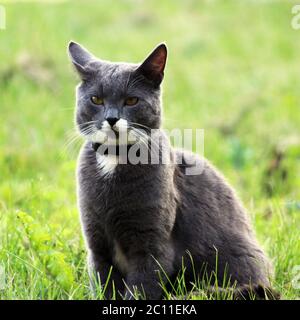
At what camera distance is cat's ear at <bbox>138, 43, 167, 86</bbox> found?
3131mm

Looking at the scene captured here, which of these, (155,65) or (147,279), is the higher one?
(155,65)

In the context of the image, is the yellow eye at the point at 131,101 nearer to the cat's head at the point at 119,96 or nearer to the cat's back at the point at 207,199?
the cat's head at the point at 119,96

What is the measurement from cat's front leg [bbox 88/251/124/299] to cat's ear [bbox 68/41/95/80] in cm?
89

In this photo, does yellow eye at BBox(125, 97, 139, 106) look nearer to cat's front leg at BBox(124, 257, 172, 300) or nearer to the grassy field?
the grassy field

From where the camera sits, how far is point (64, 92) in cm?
768

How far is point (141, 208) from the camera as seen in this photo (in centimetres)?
311

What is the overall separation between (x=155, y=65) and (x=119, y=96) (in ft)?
0.79

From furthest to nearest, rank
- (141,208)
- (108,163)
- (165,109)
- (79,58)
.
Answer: (165,109) → (79,58) → (108,163) → (141,208)

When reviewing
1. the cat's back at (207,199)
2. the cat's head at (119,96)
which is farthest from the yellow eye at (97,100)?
the cat's back at (207,199)

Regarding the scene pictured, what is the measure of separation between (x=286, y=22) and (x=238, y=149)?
4.82 meters

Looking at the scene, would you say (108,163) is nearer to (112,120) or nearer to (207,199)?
(112,120)

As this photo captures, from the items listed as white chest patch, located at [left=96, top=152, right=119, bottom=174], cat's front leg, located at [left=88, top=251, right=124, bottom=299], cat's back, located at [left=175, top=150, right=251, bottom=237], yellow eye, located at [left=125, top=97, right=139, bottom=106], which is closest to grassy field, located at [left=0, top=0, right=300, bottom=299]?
cat's front leg, located at [left=88, top=251, right=124, bottom=299]

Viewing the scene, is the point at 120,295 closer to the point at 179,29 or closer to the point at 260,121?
the point at 260,121

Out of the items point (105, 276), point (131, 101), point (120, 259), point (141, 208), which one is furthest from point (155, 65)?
point (105, 276)
